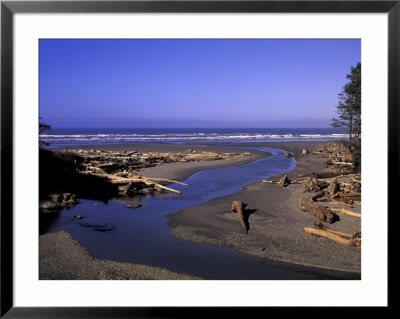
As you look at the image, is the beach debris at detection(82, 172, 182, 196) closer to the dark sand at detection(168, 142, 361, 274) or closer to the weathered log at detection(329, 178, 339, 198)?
the dark sand at detection(168, 142, 361, 274)

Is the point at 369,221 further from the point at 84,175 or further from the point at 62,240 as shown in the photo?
the point at 84,175

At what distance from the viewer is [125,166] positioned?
21.8 ft

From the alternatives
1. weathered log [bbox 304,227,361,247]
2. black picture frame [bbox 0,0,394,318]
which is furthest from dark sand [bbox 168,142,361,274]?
black picture frame [bbox 0,0,394,318]

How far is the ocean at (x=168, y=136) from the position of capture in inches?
255

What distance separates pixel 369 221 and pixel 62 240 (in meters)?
3.33

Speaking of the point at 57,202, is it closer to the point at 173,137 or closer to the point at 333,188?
the point at 333,188

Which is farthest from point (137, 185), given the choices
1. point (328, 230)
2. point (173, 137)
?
point (173, 137)

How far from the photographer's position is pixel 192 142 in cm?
934

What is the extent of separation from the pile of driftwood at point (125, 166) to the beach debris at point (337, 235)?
8.11 ft

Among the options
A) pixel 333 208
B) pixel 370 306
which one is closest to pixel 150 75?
pixel 333 208

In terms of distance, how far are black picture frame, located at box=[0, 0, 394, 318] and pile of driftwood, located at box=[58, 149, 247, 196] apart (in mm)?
3102

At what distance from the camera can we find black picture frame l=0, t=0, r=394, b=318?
2.71m

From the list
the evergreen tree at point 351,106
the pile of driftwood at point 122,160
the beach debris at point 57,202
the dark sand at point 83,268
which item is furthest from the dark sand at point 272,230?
the pile of driftwood at point 122,160

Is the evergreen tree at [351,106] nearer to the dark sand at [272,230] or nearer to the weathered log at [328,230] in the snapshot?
the dark sand at [272,230]
